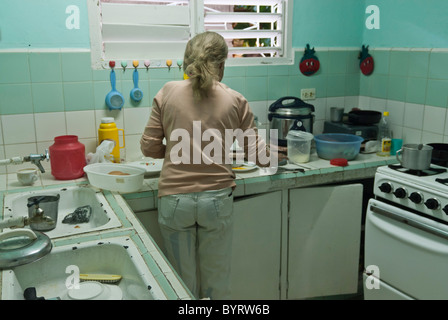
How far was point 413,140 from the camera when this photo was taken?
9.02ft

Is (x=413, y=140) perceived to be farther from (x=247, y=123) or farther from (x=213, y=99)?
(x=213, y=99)

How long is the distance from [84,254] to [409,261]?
1.50 metres

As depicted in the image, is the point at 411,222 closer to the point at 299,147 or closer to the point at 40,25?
the point at 299,147

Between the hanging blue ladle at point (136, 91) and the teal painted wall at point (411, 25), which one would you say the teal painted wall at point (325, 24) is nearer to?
the teal painted wall at point (411, 25)

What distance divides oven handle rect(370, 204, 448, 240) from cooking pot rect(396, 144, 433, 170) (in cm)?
26

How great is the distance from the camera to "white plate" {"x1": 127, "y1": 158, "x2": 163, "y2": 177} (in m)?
2.21

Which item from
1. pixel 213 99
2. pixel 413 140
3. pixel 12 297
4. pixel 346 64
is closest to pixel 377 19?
pixel 346 64

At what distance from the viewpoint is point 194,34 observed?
256 centimetres

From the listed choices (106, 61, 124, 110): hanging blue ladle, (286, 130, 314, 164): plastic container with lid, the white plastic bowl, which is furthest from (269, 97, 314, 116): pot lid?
the white plastic bowl

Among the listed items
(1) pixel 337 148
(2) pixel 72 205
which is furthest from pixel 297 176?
(2) pixel 72 205

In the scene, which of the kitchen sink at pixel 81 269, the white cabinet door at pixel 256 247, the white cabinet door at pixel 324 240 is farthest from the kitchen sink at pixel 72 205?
the white cabinet door at pixel 324 240

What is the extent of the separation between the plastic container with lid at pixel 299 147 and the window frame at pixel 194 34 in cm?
59

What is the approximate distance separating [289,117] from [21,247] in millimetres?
1755

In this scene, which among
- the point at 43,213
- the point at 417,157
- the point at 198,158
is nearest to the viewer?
the point at 43,213
